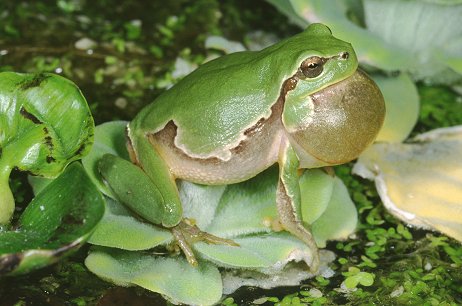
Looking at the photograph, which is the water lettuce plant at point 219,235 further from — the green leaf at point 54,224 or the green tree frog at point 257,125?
the green leaf at point 54,224

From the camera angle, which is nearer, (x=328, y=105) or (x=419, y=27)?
(x=328, y=105)

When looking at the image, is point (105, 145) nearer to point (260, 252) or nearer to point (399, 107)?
point (260, 252)

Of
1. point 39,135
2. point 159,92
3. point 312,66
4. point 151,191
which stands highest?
point 312,66

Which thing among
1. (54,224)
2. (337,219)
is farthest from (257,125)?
(54,224)

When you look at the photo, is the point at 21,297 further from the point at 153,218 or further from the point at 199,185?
the point at 199,185

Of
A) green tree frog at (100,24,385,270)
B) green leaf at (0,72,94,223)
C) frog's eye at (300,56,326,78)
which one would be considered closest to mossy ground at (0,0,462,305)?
green tree frog at (100,24,385,270)

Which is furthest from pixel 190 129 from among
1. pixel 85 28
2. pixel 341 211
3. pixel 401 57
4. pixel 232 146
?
pixel 85 28
